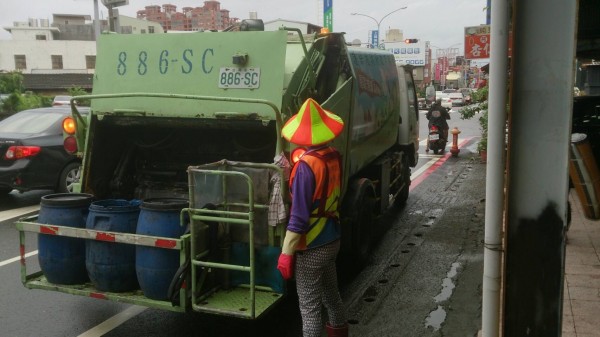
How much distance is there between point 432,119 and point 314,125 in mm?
12982

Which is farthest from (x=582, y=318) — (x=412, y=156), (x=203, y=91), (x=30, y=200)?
(x=30, y=200)

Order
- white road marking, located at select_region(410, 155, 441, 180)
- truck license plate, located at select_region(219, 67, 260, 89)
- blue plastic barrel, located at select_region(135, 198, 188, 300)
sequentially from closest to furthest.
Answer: blue plastic barrel, located at select_region(135, 198, 188, 300), truck license plate, located at select_region(219, 67, 260, 89), white road marking, located at select_region(410, 155, 441, 180)

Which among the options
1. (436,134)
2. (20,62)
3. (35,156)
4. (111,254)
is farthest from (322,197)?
(20,62)

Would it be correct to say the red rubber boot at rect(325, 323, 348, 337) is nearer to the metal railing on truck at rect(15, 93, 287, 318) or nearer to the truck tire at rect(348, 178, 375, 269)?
the metal railing on truck at rect(15, 93, 287, 318)

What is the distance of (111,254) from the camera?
4141mm

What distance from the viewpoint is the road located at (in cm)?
464

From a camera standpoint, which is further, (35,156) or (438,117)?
(438,117)

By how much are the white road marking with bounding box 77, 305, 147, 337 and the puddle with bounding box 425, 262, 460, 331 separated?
251cm

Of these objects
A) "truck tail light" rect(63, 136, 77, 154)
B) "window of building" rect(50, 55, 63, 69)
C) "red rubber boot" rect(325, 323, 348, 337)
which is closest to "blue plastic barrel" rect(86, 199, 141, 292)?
"red rubber boot" rect(325, 323, 348, 337)

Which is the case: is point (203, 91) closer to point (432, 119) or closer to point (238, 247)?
point (238, 247)

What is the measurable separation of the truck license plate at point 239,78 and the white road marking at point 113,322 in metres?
2.11

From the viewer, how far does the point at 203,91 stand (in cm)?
487

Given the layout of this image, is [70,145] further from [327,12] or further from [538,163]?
[327,12]

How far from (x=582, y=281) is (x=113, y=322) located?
13.7 feet
